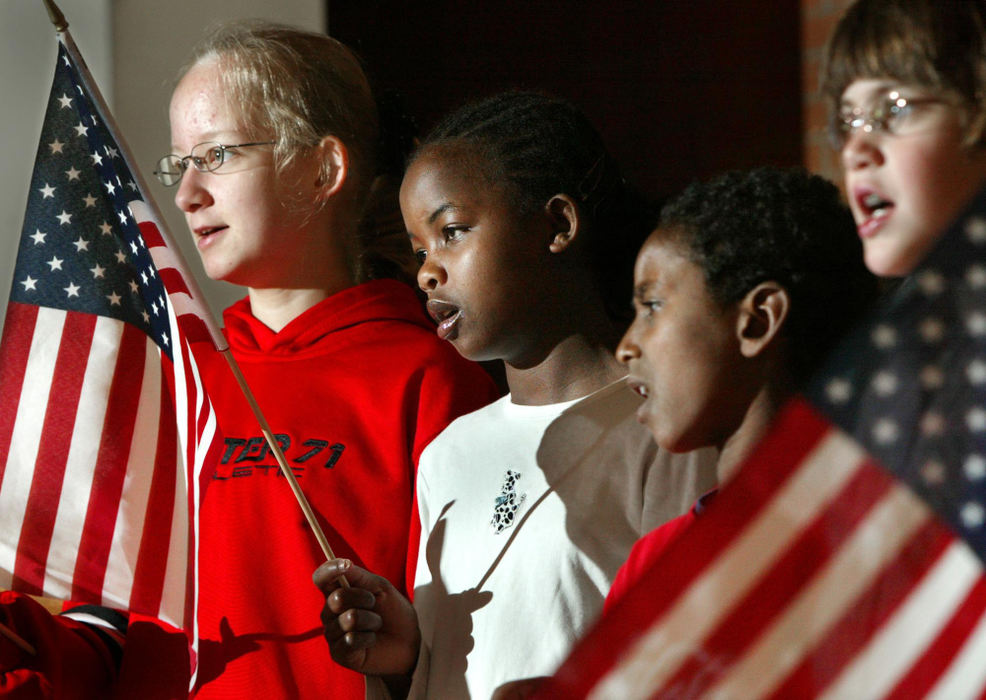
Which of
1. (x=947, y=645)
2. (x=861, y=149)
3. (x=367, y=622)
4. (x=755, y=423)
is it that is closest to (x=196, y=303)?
(x=367, y=622)

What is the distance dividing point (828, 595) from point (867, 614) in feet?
0.09

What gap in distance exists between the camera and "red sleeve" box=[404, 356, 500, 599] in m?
1.50

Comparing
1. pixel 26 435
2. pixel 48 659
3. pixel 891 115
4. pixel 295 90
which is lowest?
pixel 48 659

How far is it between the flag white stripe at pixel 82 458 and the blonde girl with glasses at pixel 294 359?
147 mm

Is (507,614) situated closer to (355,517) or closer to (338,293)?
(355,517)

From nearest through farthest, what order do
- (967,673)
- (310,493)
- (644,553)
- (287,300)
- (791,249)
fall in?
(967,673)
(791,249)
(644,553)
(310,493)
(287,300)

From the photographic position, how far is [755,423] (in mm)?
1073

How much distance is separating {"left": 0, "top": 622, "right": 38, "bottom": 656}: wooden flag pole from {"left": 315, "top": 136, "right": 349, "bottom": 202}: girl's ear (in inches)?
26.1

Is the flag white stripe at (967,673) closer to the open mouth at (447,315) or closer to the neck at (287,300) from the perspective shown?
the open mouth at (447,315)

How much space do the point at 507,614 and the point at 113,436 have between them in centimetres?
60

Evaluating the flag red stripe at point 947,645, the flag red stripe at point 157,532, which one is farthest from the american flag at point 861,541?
the flag red stripe at point 157,532

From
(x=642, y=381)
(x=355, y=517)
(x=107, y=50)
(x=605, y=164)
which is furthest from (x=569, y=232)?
(x=107, y=50)

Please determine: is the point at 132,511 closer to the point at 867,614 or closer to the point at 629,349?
the point at 629,349

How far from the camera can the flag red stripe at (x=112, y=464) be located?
1598 mm
